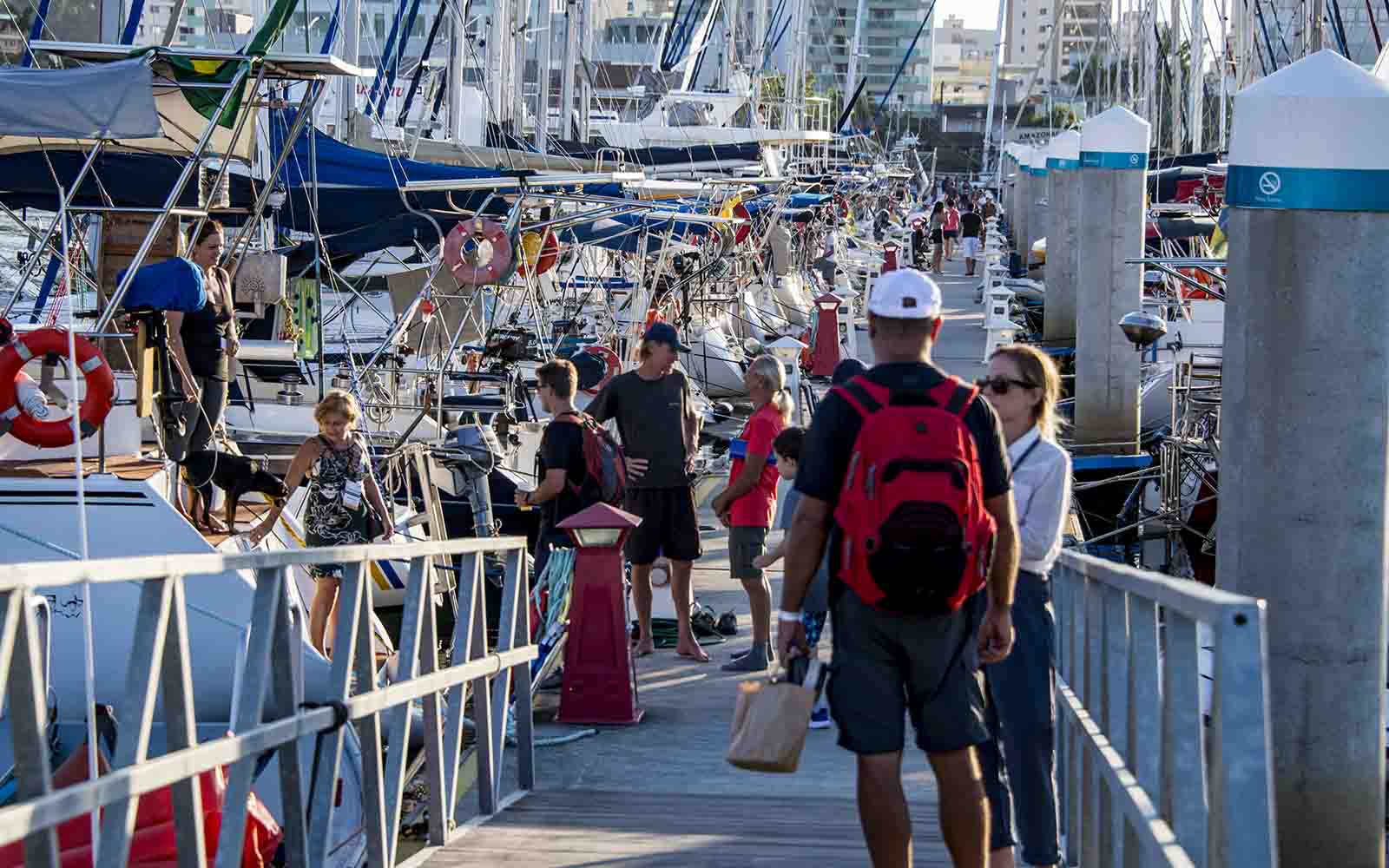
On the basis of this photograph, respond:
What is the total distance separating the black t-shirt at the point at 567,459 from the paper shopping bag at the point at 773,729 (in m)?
5.19

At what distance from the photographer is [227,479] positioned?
984cm

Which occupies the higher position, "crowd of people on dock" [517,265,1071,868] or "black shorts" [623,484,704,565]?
"crowd of people on dock" [517,265,1071,868]

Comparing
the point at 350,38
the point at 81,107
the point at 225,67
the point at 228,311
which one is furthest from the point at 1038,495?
the point at 350,38

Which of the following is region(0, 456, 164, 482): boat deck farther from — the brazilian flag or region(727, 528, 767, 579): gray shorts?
region(727, 528, 767, 579): gray shorts

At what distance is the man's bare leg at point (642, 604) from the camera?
1037 centimetres

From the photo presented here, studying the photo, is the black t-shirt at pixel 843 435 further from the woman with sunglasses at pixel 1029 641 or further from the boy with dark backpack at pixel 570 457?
the boy with dark backpack at pixel 570 457

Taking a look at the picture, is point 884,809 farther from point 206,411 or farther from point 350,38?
point 350,38

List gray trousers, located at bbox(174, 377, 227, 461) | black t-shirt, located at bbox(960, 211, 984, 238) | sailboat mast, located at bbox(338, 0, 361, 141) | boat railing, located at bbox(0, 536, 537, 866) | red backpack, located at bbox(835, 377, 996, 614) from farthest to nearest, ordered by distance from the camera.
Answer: black t-shirt, located at bbox(960, 211, 984, 238) < sailboat mast, located at bbox(338, 0, 361, 141) < gray trousers, located at bbox(174, 377, 227, 461) < red backpack, located at bbox(835, 377, 996, 614) < boat railing, located at bbox(0, 536, 537, 866)

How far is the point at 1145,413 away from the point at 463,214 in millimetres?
8816

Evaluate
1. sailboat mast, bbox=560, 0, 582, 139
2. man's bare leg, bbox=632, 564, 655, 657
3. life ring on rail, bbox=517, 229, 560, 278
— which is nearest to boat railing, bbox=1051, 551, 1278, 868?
man's bare leg, bbox=632, 564, 655, 657

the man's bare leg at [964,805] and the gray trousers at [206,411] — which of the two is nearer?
the man's bare leg at [964,805]

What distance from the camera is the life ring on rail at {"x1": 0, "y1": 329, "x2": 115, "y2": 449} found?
27.5 feet

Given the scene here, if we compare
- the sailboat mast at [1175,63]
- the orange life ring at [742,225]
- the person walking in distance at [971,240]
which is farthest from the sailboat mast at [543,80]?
the person walking in distance at [971,240]

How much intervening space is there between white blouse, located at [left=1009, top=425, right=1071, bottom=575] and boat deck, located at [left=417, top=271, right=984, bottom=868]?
148 cm
